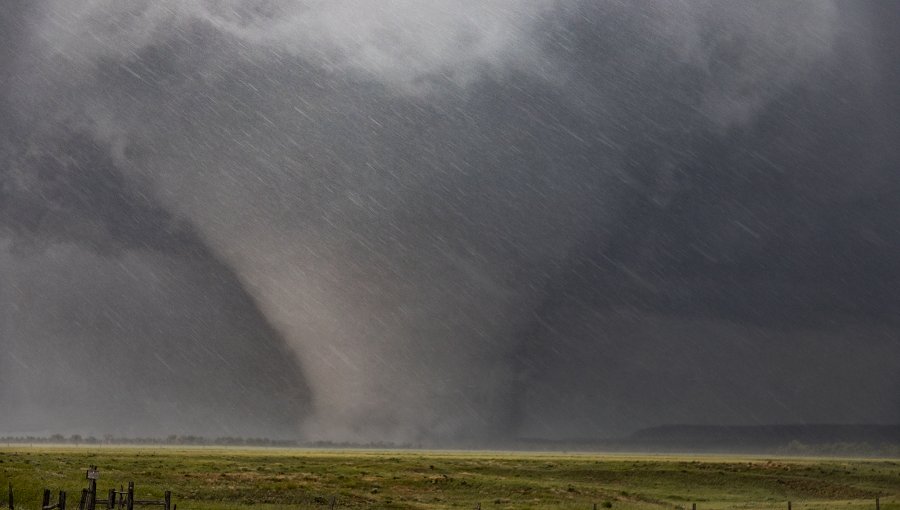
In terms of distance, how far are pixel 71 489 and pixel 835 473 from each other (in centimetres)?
8044

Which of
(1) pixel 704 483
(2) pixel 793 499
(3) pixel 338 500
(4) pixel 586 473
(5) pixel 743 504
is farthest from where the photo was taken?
(4) pixel 586 473

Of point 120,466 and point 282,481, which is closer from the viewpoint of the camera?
point 282,481

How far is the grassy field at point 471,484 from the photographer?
2758 inches

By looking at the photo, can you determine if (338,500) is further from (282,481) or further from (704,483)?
(704,483)

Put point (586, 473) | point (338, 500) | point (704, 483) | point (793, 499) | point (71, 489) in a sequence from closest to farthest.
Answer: point (71, 489) < point (338, 500) < point (793, 499) < point (704, 483) < point (586, 473)

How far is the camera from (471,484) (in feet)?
276

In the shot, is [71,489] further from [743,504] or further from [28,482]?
[743,504]

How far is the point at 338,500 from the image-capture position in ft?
233

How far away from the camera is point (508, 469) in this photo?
10081 centimetres

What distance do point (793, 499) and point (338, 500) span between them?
42.8 meters

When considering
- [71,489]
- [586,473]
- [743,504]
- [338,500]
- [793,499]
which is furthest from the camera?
[586,473]

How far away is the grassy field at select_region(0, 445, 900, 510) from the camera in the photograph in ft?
230

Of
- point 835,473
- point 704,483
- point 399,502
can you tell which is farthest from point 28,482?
point 835,473

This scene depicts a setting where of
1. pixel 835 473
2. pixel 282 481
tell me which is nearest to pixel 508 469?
pixel 282 481
